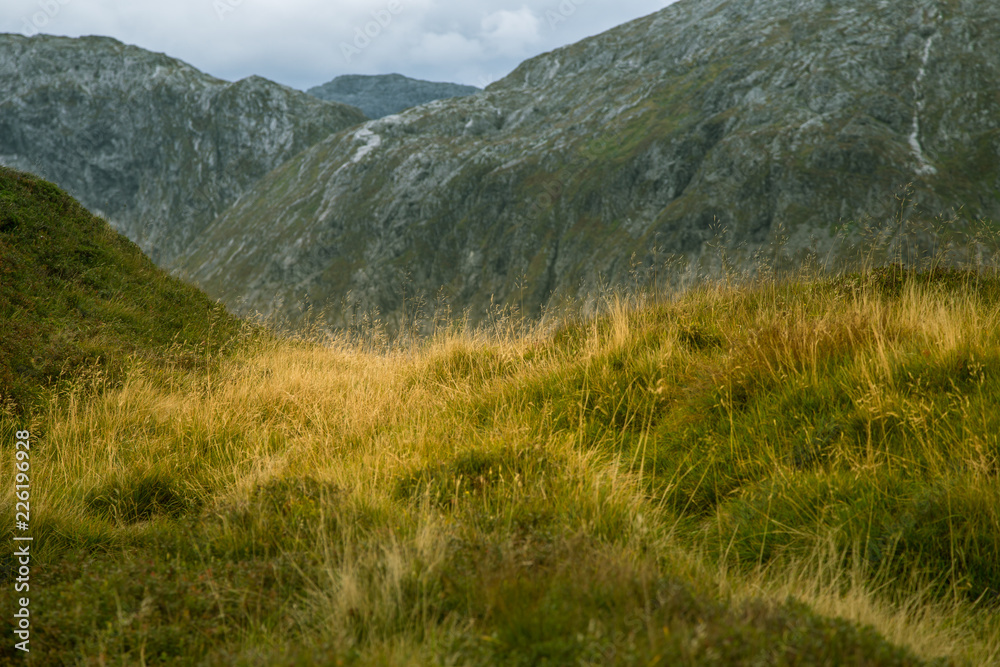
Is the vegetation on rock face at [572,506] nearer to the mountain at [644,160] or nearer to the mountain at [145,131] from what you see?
the mountain at [644,160]

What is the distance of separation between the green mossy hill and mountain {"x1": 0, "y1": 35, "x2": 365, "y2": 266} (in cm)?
19000

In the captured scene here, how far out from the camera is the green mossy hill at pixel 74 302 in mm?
7824

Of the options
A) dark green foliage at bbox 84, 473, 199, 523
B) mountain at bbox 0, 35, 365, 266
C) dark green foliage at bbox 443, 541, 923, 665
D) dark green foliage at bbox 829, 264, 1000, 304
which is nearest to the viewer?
dark green foliage at bbox 443, 541, 923, 665

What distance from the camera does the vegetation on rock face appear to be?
2.66 metres

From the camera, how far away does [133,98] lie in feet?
624

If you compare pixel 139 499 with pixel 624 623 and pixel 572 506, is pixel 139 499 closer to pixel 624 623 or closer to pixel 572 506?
pixel 572 506

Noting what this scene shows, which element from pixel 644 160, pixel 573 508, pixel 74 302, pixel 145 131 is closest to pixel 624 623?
pixel 573 508

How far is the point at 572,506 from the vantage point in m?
3.80

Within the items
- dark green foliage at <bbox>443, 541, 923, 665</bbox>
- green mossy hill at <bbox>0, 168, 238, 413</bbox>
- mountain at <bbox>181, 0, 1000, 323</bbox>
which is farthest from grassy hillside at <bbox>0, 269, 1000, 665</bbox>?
mountain at <bbox>181, 0, 1000, 323</bbox>

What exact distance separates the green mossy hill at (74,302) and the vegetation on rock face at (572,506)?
118 cm

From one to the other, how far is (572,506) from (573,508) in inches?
1.5

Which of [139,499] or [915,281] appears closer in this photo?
[139,499]

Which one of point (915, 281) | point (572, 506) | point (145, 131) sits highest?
point (145, 131)

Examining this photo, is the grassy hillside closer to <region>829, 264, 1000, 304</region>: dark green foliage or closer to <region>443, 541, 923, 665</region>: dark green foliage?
<region>443, 541, 923, 665</region>: dark green foliage
